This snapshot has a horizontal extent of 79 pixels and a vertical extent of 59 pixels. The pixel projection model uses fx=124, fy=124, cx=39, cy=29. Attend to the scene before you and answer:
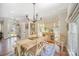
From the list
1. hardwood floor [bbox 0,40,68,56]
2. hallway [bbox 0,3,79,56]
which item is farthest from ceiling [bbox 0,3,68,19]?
hardwood floor [bbox 0,40,68,56]

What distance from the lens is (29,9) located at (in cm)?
162

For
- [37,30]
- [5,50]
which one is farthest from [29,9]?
[5,50]

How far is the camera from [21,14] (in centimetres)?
162

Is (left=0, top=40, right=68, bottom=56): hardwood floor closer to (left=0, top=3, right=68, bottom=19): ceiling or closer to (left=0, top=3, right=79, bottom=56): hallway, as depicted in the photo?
(left=0, top=3, right=79, bottom=56): hallway

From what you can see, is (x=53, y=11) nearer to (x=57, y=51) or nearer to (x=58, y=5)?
(x=58, y=5)

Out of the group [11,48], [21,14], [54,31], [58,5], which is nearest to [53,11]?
[58,5]

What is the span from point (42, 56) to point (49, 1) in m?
0.74

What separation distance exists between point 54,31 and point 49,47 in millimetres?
220

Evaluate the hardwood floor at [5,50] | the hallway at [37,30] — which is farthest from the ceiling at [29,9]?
the hardwood floor at [5,50]

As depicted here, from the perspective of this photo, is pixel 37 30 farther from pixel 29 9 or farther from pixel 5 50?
pixel 5 50

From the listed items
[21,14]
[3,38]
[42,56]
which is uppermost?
[21,14]

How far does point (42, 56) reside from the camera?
1.65 meters

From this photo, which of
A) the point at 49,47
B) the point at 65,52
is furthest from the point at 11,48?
the point at 65,52

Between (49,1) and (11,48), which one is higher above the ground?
(49,1)
